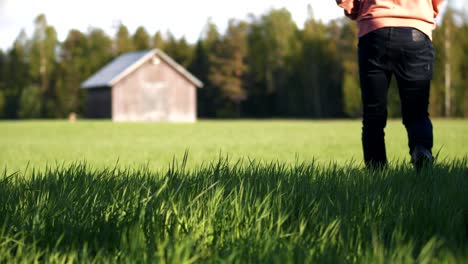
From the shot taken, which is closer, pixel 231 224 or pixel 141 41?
pixel 231 224

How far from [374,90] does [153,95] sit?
138 ft

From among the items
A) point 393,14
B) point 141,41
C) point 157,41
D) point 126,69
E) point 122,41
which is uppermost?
point 157,41

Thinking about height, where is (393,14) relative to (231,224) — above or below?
above

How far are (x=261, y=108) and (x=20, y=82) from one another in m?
27.9

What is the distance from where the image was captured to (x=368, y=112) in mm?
5320

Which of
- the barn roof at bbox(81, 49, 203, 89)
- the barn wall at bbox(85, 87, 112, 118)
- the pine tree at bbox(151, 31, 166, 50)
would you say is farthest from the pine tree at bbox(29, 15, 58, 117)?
the barn roof at bbox(81, 49, 203, 89)

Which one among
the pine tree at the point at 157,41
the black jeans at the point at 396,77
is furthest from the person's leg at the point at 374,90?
the pine tree at the point at 157,41

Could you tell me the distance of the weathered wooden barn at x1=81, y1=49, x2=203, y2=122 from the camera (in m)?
45.7

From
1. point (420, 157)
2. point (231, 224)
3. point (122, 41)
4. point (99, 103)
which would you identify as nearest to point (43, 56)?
point (122, 41)

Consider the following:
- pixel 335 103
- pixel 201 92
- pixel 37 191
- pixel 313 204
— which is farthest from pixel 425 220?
pixel 201 92

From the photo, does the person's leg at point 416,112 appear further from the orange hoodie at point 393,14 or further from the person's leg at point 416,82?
the orange hoodie at point 393,14

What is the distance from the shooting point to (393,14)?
5.21m

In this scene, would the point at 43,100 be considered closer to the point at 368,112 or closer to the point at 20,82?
the point at 20,82

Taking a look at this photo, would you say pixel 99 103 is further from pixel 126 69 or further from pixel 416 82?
pixel 416 82
